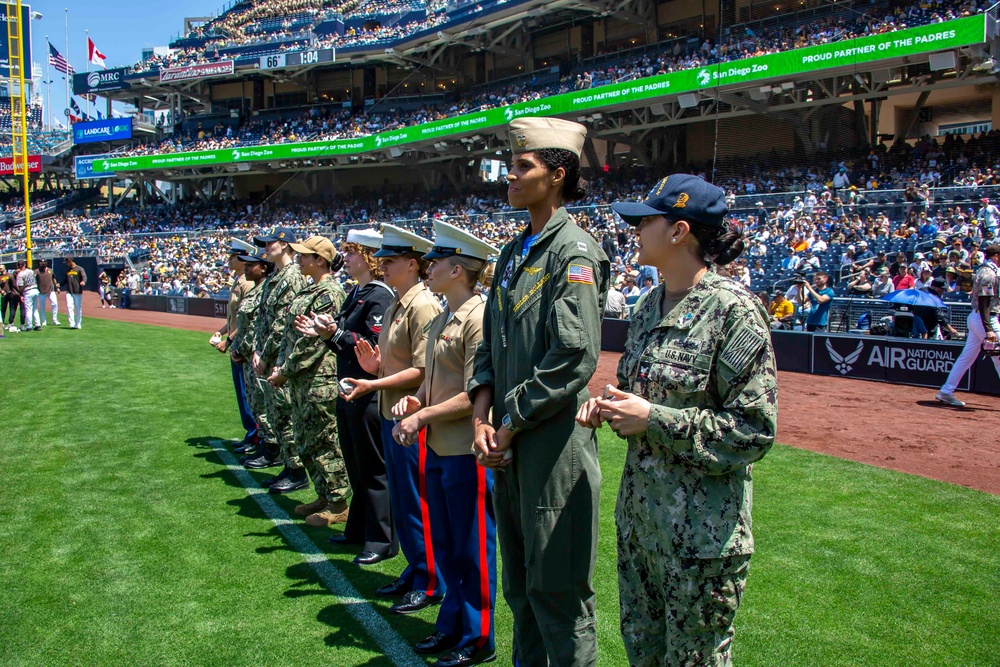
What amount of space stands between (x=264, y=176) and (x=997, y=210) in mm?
41706

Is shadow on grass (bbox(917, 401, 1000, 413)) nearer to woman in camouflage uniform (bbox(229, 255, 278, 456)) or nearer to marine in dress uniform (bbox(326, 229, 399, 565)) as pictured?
marine in dress uniform (bbox(326, 229, 399, 565))

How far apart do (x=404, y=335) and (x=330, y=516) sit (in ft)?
6.89

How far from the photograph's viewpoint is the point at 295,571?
4996mm

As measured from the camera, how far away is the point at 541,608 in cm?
281

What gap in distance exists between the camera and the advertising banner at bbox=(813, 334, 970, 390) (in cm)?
1169

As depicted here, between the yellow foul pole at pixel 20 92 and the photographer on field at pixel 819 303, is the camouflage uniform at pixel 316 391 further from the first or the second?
the yellow foul pole at pixel 20 92

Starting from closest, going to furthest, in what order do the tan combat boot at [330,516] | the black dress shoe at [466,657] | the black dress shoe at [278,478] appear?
the black dress shoe at [466,657] → the tan combat boot at [330,516] → the black dress shoe at [278,478]

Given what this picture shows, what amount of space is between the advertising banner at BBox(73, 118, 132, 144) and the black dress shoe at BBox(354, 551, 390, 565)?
55.7m

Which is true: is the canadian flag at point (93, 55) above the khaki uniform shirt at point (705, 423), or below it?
above

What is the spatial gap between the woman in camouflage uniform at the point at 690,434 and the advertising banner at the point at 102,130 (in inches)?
2289

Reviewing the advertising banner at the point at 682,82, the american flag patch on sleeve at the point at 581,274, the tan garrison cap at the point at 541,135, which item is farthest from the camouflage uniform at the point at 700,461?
the advertising banner at the point at 682,82

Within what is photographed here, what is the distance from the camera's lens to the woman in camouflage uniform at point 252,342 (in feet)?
25.0

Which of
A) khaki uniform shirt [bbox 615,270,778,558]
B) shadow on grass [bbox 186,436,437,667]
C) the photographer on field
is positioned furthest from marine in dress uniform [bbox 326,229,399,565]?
the photographer on field

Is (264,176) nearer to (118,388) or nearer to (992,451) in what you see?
(118,388)
